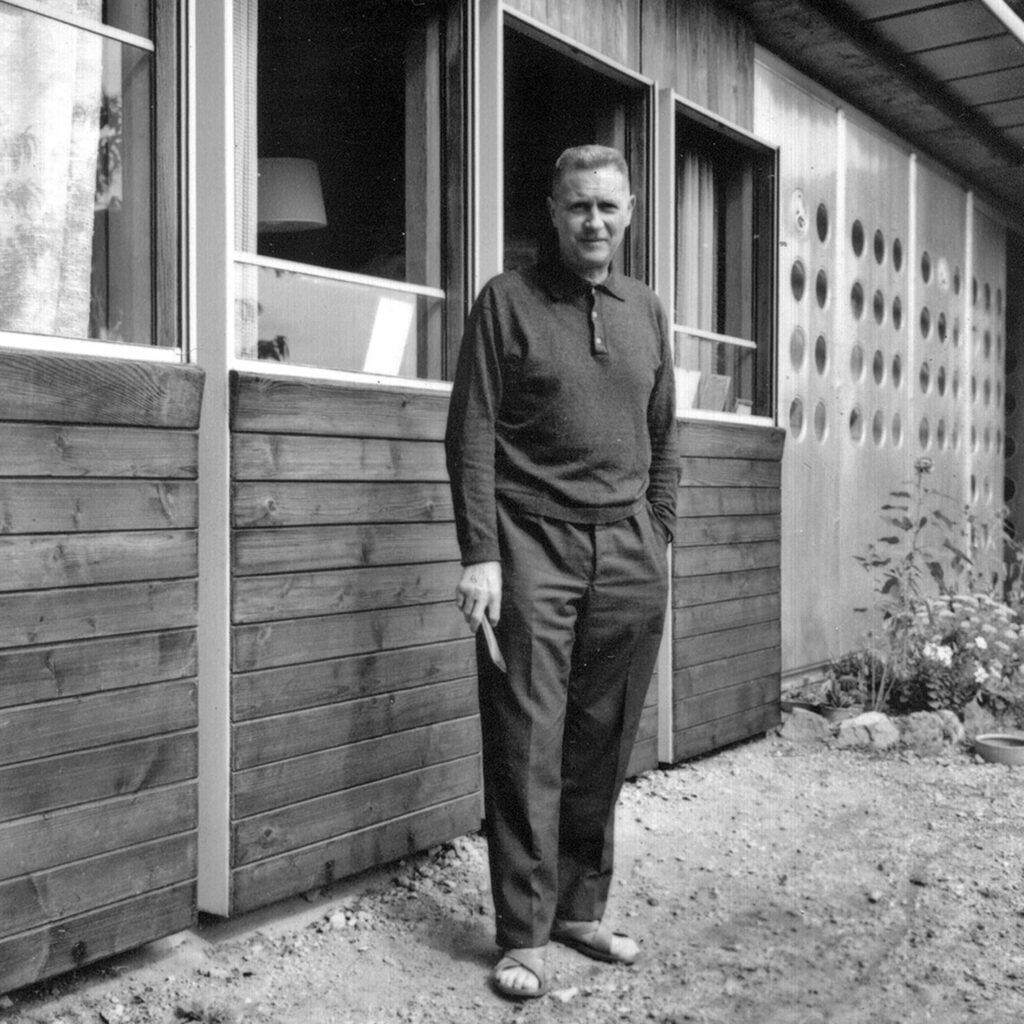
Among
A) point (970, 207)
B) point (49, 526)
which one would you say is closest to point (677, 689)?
point (49, 526)

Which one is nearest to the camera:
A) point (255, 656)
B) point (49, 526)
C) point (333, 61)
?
point (49, 526)

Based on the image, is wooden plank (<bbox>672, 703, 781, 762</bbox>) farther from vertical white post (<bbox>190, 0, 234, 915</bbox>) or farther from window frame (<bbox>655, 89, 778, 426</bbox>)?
vertical white post (<bbox>190, 0, 234, 915</bbox>)

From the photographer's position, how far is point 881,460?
8.93m

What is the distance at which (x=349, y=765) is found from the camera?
4.09 m

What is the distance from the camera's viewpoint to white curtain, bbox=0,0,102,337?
3.26m

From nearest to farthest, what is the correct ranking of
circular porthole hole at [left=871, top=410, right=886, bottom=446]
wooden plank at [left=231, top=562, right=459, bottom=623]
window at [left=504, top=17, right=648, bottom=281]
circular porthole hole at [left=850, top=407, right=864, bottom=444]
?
wooden plank at [left=231, top=562, right=459, bottom=623] < window at [left=504, top=17, right=648, bottom=281] < circular porthole hole at [left=850, top=407, right=864, bottom=444] < circular porthole hole at [left=871, top=410, right=886, bottom=446]

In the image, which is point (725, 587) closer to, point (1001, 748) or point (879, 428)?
point (1001, 748)

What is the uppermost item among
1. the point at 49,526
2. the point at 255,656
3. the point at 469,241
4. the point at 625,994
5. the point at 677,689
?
the point at 469,241

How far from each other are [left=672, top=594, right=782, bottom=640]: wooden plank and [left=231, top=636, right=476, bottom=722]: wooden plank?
162cm

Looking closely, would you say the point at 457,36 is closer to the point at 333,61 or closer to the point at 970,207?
the point at 333,61

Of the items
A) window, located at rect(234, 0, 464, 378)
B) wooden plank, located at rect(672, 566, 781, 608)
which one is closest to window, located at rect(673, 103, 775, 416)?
wooden plank, located at rect(672, 566, 781, 608)

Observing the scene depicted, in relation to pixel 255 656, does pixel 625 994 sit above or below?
below

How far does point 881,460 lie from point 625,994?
6.00 meters

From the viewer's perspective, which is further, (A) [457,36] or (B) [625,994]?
(A) [457,36]
